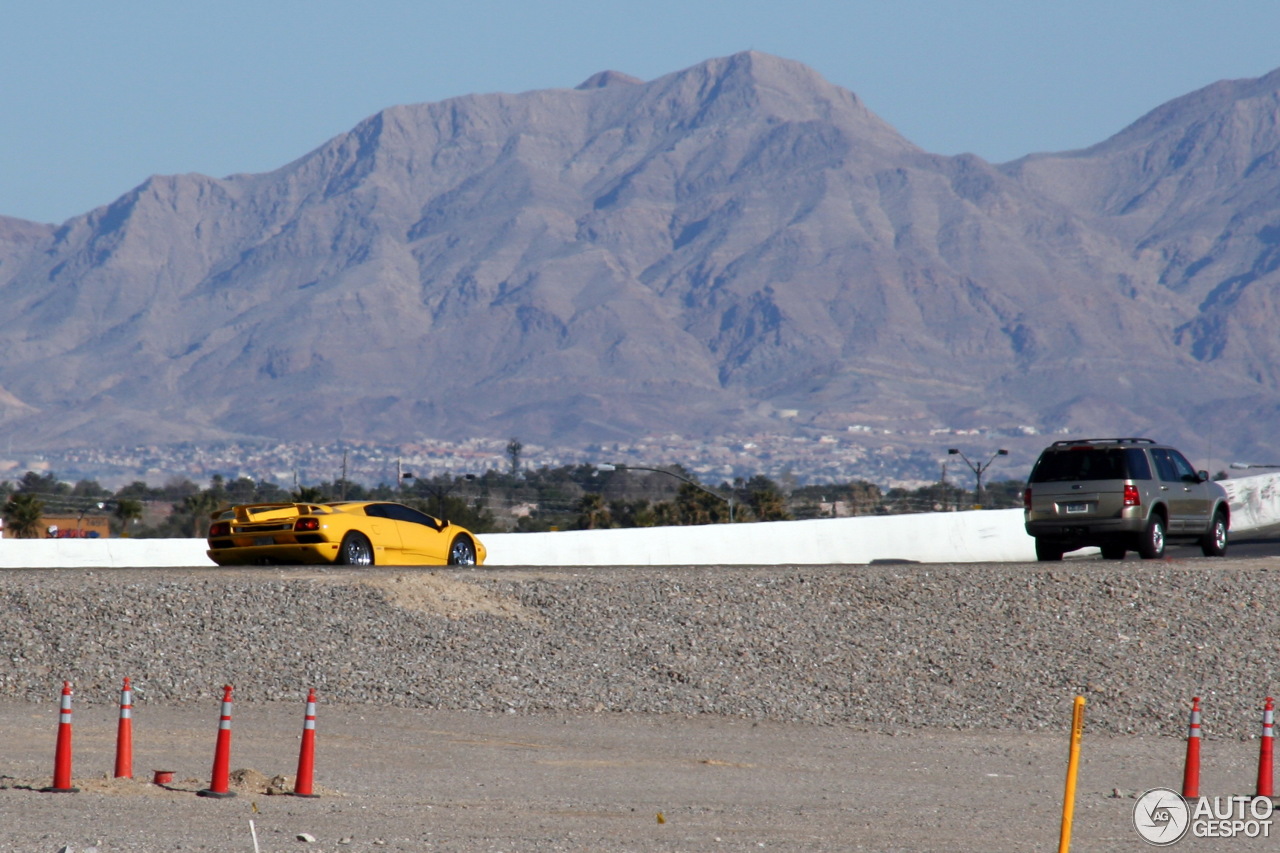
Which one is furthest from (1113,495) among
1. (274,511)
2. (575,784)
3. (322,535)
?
(575,784)

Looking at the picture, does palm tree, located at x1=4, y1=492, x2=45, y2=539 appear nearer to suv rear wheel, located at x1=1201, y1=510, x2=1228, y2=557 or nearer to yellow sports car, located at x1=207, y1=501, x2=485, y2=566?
yellow sports car, located at x1=207, y1=501, x2=485, y2=566

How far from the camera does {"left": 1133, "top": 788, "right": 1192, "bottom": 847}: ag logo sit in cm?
1271

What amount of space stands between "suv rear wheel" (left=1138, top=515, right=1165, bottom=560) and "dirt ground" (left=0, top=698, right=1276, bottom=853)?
22.1ft

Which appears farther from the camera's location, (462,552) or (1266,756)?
(462,552)

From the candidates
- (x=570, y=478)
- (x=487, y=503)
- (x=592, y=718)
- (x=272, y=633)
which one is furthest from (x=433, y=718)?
(x=570, y=478)

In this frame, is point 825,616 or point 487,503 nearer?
point 825,616

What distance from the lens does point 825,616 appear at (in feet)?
75.1

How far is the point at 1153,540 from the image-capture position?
2606 centimetres

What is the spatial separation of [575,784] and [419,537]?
38.9ft

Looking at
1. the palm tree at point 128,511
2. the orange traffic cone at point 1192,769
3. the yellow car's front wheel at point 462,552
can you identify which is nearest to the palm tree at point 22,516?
the palm tree at point 128,511

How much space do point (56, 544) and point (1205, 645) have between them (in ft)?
63.0

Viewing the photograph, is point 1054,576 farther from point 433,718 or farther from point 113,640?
point 113,640

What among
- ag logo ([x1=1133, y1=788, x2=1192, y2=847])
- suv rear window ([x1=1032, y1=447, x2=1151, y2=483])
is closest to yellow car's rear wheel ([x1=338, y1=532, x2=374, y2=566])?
suv rear window ([x1=1032, y1=447, x2=1151, y2=483])

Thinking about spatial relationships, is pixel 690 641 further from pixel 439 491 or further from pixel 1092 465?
pixel 439 491
